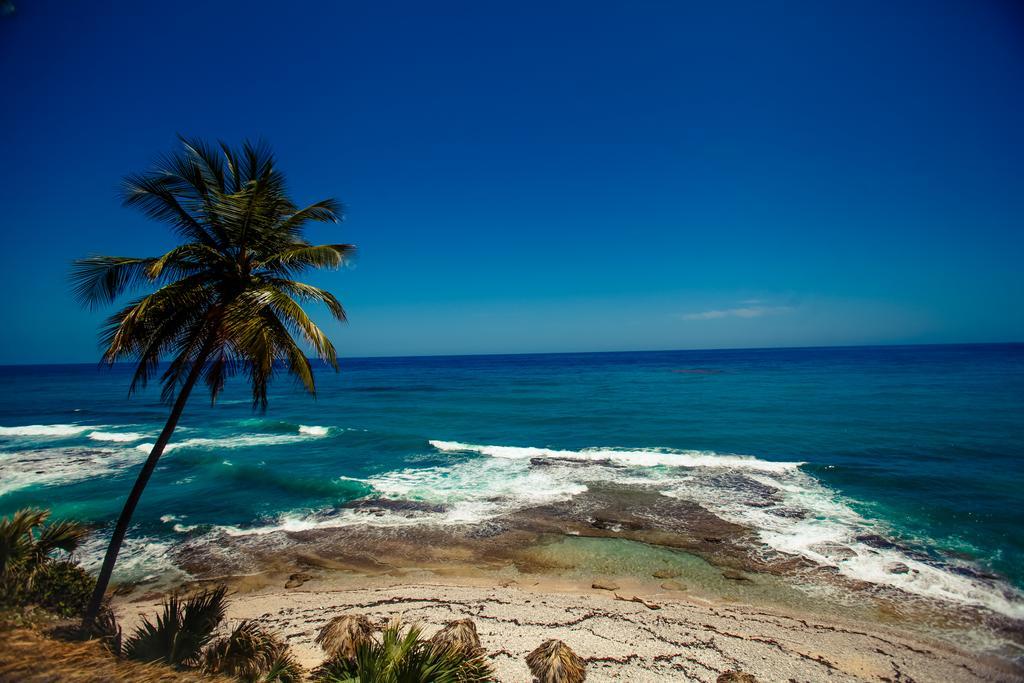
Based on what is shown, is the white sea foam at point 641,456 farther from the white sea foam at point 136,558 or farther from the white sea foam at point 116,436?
the white sea foam at point 116,436

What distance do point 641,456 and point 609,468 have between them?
3.24m

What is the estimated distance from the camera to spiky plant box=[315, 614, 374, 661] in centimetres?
873

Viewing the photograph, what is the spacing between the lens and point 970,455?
22.4 metres

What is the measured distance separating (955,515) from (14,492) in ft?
130

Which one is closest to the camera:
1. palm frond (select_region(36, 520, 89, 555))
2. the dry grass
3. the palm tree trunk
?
the dry grass

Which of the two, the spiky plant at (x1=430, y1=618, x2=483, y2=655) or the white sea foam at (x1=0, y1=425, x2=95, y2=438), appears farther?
the white sea foam at (x1=0, y1=425, x2=95, y2=438)

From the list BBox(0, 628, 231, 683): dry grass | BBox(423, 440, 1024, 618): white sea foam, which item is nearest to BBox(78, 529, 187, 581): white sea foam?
BBox(423, 440, 1024, 618): white sea foam

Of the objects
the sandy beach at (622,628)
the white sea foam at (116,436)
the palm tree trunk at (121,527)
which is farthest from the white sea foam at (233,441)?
the palm tree trunk at (121,527)

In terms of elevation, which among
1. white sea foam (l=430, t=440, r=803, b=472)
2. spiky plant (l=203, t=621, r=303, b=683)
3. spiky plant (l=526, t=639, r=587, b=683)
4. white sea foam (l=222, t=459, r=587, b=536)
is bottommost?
white sea foam (l=222, t=459, r=587, b=536)

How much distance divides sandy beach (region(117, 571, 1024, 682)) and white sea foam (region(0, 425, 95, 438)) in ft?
110

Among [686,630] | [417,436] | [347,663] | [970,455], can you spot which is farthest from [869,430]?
[347,663]

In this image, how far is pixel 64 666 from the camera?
484cm

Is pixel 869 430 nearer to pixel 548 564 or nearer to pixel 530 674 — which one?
pixel 548 564

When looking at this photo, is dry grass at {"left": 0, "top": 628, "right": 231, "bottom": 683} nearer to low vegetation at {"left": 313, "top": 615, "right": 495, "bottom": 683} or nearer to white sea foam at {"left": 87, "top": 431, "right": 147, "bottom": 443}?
low vegetation at {"left": 313, "top": 615, "right": 495, "bottom": 683}
